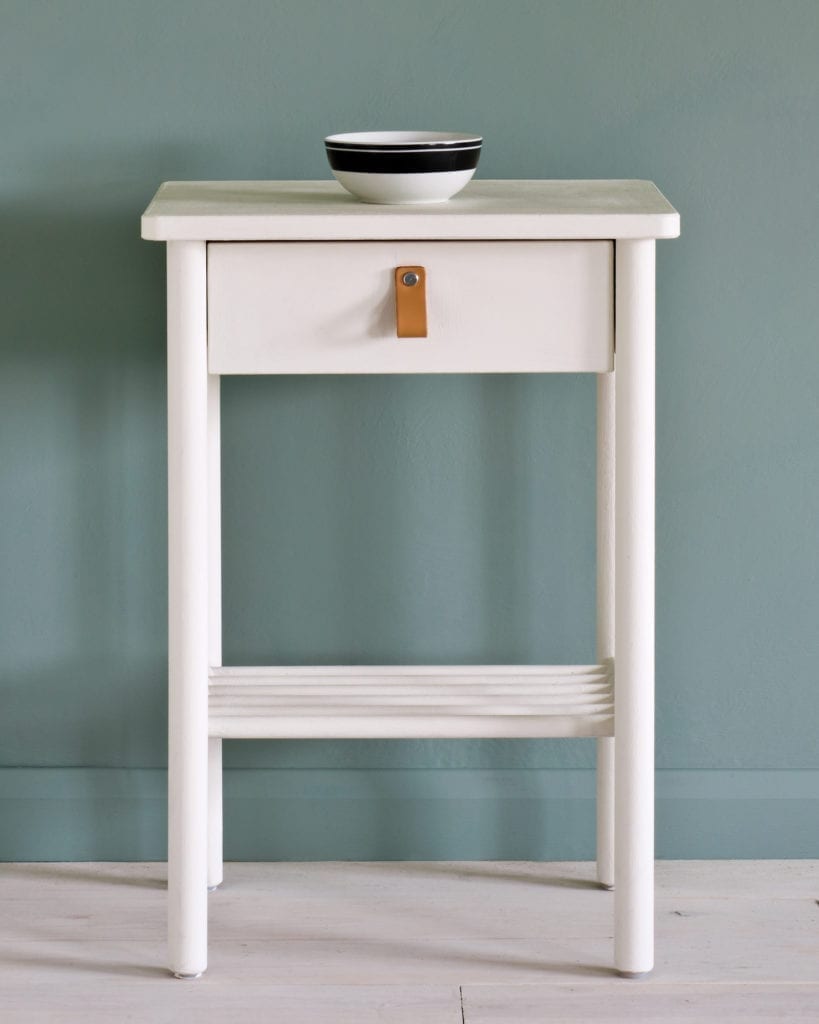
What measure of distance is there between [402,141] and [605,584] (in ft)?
2.05

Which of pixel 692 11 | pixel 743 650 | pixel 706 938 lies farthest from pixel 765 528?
pixel 692 11

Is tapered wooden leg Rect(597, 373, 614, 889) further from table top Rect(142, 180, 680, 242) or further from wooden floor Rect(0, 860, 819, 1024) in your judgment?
table top Rect(142, 180, 680, 242)

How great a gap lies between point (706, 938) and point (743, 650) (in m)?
0.42

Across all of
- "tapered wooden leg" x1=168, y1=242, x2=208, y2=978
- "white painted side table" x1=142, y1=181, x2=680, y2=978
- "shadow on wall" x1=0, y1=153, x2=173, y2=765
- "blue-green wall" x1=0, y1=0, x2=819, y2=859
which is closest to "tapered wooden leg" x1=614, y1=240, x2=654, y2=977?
"white painted side table" x1=142, y1=181, x2=680, y2=978

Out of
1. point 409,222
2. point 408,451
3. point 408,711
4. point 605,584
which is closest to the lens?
point 409,222

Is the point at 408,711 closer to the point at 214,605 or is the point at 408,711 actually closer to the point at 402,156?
the point at 214,605

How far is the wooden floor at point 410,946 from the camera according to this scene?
1837 millimetres

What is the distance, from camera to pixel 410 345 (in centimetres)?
180

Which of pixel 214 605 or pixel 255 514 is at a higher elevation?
pixel 255 514

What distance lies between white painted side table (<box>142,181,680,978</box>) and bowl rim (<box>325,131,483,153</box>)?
0.22 ft

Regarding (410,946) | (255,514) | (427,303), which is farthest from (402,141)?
(410,946)

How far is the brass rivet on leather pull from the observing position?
5.85 feet

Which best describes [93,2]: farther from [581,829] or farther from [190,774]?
[581,829]

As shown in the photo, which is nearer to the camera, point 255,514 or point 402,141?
point 402,141
